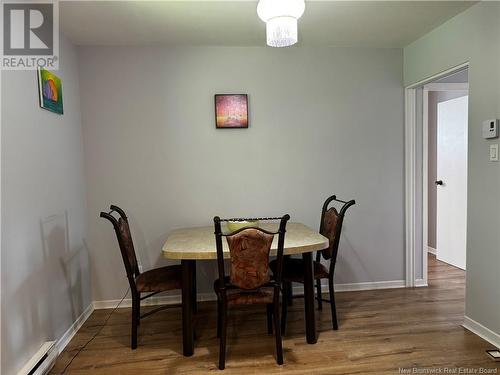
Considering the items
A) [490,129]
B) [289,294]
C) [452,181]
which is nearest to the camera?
[490,129]

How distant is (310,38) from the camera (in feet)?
9.10

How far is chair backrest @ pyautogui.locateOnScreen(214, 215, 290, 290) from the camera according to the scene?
186 centimetres

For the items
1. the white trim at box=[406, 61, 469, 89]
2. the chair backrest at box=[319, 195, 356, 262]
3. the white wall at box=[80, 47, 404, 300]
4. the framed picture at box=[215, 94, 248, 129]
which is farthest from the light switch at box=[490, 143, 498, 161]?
the framed picture at box=[215, 94, 248, 129]

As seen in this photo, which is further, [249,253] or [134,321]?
[134,321]

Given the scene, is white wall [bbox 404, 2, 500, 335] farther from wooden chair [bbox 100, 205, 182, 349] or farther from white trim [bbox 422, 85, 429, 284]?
wooden chair [bbox 100, 205, 182, 349]

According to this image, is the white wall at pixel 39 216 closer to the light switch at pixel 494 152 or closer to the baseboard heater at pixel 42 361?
the baseboard heater at pixel 42 361

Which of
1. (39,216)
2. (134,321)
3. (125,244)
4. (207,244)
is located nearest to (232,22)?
(207,244)

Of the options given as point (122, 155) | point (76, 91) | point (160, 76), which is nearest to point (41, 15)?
point (76, 91)

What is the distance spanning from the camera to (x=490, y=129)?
2.10m

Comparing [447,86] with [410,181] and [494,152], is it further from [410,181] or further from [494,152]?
[494,152]

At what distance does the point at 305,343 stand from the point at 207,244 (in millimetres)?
955

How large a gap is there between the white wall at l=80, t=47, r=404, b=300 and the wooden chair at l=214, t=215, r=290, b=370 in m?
1.06

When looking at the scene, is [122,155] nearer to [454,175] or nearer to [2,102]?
[2,102]

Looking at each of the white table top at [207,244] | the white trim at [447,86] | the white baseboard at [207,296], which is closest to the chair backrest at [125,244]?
the white table top at [207,244]
